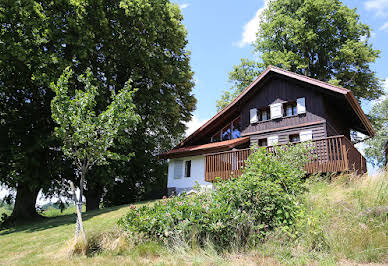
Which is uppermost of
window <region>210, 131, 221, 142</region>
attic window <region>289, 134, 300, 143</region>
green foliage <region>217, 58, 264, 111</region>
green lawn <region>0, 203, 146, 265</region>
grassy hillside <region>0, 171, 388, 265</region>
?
green foliage <region>217, 58, 264, 111</region>

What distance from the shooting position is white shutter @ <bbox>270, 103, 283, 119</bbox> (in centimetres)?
1680

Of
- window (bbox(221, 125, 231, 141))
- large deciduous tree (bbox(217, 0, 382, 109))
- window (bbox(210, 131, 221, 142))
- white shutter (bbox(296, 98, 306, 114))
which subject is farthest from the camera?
large deciduous tree (bbox(217, 0, 382, 109))

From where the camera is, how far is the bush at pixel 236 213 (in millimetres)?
6141

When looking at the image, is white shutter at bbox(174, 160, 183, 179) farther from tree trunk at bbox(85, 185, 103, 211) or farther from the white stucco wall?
tree trunk at bbox(85, 185, 103, 211)

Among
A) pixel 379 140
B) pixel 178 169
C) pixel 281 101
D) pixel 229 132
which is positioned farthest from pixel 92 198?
pixel 379 140

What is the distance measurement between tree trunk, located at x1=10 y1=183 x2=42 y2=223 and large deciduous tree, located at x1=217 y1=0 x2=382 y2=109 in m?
20.4

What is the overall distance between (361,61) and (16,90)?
25274 millimetres

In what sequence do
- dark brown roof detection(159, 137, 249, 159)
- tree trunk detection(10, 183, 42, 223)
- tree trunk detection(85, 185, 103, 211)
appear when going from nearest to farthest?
tree trunk detection(10, 183, 42, 223) < dark brown roof detection(159, 137, 249, 159) < tree trunk detection(85, 185, 103, 211)

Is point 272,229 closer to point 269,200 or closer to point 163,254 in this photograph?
point 269,200

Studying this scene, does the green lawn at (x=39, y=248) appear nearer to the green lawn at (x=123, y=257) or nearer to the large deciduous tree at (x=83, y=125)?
the green lawn at (x=123, y=257)

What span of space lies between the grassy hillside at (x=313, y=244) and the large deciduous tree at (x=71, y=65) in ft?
29.2

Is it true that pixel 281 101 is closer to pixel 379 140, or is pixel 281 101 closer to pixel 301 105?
pixel 301 105

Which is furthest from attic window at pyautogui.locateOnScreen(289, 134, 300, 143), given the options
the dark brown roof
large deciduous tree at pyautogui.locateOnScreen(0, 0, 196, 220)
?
large deciduous tree at pyautogui.locateOnScreen(0, 0, 196, 220)

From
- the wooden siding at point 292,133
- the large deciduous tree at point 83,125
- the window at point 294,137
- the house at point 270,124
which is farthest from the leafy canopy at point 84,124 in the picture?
the window at point 294,137
